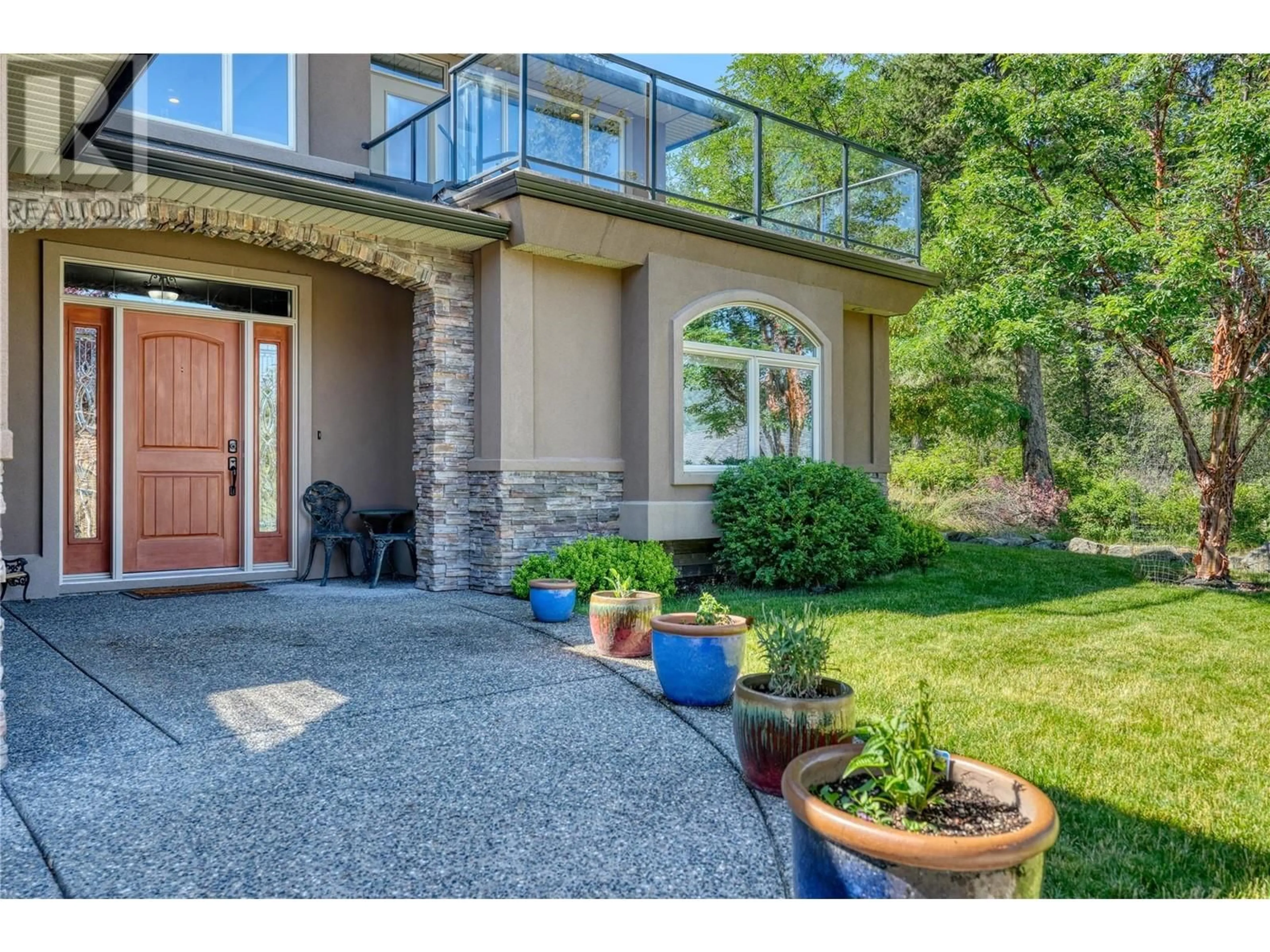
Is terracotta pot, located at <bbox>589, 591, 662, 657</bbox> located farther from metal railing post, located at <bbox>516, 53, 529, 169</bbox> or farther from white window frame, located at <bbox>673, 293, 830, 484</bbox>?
metal railing post, located at <bbox>516, 53, 529, 169</bbox>

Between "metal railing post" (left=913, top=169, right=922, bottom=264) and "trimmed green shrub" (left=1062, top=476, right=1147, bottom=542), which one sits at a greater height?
"metal railing post" (left=913, top=169, right=922, bottom=264)

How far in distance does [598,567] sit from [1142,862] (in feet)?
15.2

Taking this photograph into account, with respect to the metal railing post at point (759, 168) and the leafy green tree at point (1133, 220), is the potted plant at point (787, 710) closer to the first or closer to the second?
the metal railing post at point (759, 168)

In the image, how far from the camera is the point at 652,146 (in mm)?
7668

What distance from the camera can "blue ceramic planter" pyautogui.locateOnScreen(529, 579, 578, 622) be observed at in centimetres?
584

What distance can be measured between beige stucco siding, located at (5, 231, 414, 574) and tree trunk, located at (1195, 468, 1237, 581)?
26.4 feet

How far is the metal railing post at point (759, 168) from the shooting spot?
27.3 ft

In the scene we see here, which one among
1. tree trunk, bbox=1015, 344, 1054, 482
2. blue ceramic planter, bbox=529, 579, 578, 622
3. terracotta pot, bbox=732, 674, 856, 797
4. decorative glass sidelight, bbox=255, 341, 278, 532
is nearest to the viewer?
terracotta pot, bbox=732, 674, 856, 797

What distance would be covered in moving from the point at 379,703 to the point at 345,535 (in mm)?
3987

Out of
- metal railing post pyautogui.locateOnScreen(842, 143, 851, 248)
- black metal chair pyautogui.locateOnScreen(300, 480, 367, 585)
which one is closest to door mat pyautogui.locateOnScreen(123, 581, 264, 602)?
black metal chair pyautogui.locateOnScreen(300, 480, 367, 585)

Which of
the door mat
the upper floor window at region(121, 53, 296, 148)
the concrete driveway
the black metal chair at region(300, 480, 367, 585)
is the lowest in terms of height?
the concrete driveway

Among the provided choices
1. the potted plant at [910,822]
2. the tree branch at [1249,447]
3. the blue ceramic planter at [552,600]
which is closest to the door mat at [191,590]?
the blue ceramic planter at [552,600]

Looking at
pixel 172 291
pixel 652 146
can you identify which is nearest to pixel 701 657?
pixel 652 146
